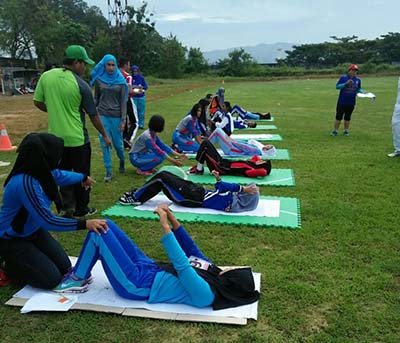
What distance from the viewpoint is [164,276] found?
10.5 feet

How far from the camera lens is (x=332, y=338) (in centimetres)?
278

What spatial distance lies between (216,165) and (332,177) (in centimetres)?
203

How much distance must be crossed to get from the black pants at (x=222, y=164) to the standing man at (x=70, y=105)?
236 centimetres

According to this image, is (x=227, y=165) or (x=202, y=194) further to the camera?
(x=227, y=165)

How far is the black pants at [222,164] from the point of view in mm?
6832

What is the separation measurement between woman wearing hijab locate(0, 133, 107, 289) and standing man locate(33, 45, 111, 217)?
147 centimetres

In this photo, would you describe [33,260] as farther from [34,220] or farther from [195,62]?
[195,62]

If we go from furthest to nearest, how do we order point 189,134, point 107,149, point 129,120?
1. point 129,120
2. point 189,134
3. point 107,149

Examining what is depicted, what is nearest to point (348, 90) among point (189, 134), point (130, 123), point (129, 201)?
point (189, 134)

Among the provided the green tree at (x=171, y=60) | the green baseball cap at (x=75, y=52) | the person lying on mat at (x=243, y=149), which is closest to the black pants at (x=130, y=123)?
the person lying on mat at (x=243, y=149)

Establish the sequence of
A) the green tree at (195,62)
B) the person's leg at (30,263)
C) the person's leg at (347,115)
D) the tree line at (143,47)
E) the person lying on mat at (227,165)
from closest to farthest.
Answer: the person's leg at (30,263) → the person lying on mat at (227,165) → the person's leg at (347,115) → the tree line at (143,47) → the green tree at (195,62)

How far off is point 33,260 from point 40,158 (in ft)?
2.97

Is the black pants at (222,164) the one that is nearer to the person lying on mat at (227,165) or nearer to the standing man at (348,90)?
the person lying on mat at (227,165)

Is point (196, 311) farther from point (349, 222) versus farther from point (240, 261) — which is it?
point (349, 222)
